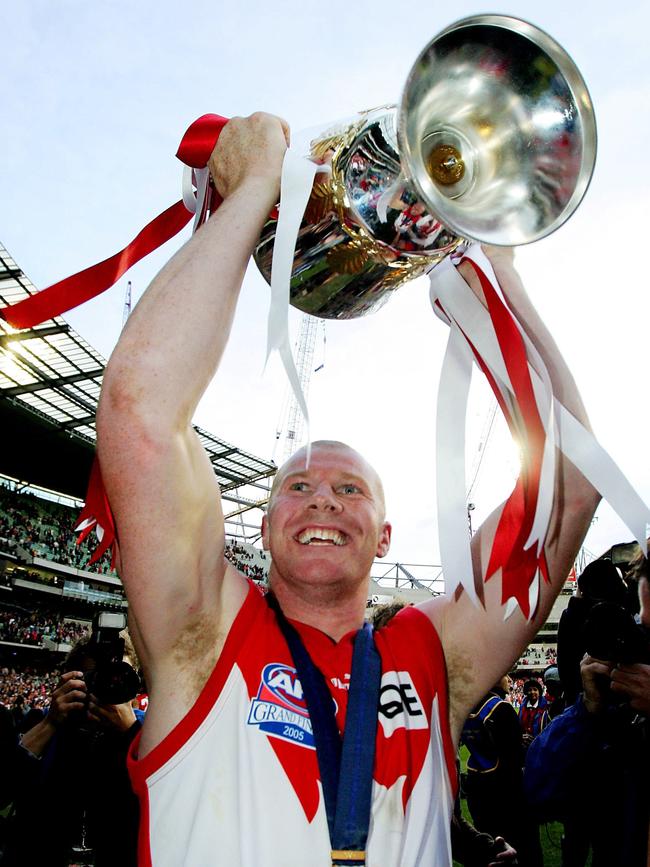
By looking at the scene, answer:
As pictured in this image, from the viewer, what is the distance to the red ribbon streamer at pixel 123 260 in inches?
67.7

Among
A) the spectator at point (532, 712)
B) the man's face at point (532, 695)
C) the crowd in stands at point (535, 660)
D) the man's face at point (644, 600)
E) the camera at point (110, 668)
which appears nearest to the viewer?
the man's face at point (644, 600)

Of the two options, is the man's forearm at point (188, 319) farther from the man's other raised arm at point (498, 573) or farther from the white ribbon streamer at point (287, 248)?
the man's other raised arm at point (498, 573)

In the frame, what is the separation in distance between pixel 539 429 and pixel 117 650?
1923 millimetres

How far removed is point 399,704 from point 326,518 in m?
0.55

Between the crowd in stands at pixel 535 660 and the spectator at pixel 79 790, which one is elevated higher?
the crowd in stands at pixel 535 660

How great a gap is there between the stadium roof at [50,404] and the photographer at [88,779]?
1241 cm

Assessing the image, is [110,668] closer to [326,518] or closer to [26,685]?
[326,518]

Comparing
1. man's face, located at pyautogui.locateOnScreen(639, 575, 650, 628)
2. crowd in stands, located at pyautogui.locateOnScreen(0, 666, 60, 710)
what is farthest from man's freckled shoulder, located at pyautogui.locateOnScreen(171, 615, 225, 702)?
crowd in stands, located at pyautogui.locateOnScreen(0, 666, 60, 710)

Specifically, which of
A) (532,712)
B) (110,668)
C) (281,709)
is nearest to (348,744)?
(281,709)

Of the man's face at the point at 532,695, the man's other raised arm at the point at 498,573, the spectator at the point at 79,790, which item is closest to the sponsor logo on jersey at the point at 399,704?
the man's other raised arm at the point at 498,573

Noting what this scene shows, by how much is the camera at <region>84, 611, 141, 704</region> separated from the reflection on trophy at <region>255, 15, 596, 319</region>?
1.86 metres

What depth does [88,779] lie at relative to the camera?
271cm

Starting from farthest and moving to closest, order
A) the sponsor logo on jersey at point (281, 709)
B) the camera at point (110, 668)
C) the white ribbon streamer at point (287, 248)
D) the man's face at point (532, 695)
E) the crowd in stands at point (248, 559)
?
the crowd in stands at point (248, 559), the man's face at point (532, 695), the camera at point (110, 668), the sponsor logo on jersey at point (281, 709), the white ribbon streamer at point (287, 248)

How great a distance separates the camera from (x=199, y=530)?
151 cm
